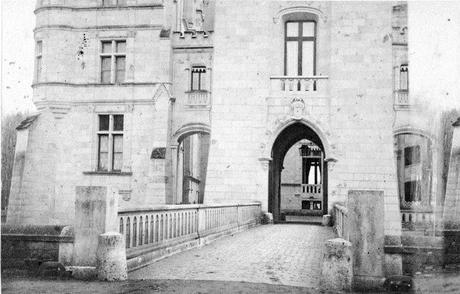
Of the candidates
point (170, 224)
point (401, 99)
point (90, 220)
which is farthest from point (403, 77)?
point (90, 220)

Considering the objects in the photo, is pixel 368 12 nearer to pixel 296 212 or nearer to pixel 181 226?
pixel 181 226

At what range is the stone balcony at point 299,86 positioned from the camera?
19844 mm

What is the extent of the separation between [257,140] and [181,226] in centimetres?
1000

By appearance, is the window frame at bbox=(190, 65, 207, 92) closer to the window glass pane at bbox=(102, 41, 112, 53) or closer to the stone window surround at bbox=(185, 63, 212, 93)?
the stone window surround at bbox=(185, 63, 212, 93)

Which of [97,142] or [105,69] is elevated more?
[105,69]

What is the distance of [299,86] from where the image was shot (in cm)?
2009

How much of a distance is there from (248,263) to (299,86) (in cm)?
1229

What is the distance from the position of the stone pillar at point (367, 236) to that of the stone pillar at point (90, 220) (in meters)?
3.43

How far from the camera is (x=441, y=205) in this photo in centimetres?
950

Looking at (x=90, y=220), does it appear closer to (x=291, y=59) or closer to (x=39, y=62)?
(x=39, y=62)

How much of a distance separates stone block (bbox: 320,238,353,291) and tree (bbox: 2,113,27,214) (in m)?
5.82

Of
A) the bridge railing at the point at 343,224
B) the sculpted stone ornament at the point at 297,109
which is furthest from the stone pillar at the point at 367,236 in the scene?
the sculpted stone ornament at the point at 297,109

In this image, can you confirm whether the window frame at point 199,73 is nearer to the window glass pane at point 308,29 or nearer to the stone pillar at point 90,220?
the window glass pane at point 308,29

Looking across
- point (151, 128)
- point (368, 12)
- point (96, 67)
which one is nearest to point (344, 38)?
point (368, 12)
